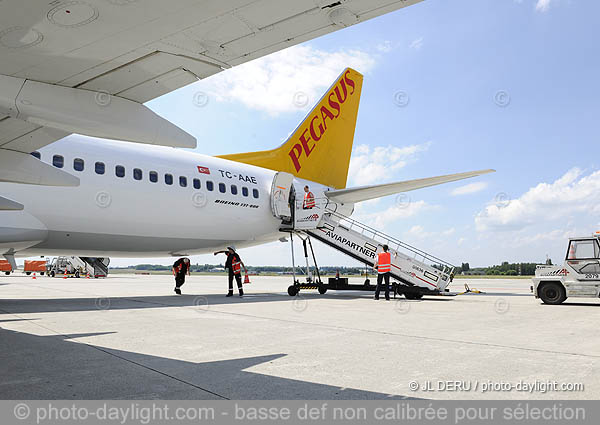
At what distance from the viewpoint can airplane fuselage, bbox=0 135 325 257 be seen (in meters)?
11.6

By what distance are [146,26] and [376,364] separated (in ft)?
13.4

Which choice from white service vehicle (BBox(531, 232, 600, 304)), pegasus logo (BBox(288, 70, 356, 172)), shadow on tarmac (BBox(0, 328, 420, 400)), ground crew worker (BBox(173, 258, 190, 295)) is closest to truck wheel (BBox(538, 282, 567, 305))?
white service vehicle (BBox(531, 232, 600, 304))

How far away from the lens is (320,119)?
22.4 meters

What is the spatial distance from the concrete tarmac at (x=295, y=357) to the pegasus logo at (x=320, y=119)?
13152 millimetres

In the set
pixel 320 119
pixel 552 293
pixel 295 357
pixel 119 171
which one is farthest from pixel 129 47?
pixel 320 119

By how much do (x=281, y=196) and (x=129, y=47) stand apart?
50.1 ft

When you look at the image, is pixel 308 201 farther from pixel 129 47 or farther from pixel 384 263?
pixel 129 47

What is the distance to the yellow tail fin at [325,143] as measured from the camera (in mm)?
21500

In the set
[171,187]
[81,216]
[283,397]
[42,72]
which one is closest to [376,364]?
[283,397]
